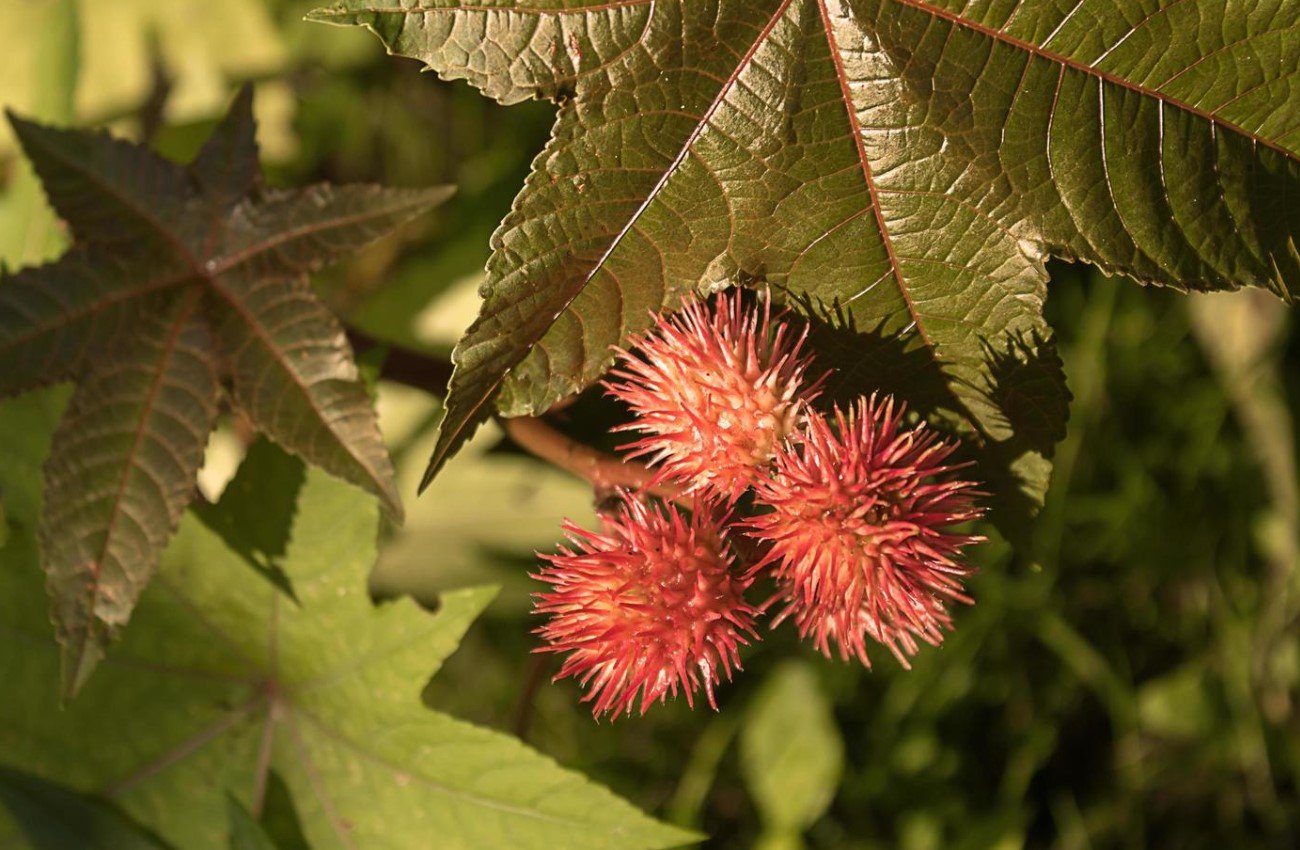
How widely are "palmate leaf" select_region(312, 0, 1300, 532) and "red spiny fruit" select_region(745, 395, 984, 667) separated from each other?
0.49ft

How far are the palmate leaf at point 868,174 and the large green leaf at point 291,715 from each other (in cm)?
71

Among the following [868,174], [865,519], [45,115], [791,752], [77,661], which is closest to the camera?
[865,519]

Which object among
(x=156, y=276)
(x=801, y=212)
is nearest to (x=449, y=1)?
(x=801, y=212)

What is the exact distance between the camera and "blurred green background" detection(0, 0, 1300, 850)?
321cm

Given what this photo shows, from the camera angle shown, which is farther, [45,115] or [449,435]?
[45,115]

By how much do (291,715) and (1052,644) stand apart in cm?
217

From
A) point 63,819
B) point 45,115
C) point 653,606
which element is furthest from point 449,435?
point 45,115

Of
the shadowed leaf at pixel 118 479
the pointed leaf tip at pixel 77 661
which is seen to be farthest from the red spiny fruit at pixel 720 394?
the pointed leaf tip at pixel 77 661

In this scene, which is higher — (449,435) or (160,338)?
(449,435)

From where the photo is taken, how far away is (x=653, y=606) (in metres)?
1.48

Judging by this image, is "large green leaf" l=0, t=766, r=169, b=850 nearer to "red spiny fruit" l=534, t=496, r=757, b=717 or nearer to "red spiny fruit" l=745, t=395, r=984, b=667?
"red spiny fruit" l=534, t=496, r=757, b=717

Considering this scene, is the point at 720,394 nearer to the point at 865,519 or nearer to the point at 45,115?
the point at 865,519

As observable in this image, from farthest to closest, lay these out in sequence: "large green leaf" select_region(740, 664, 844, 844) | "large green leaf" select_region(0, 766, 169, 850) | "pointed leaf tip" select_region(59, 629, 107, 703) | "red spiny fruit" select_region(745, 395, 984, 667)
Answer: "large green leaf" select_region(740, 664, 844, 844), "large green leaf" select_region(0, 766, 169, 850), "pointed leaf tip" select_region(59, 629, 107, 703), "red spiny fruit" select_region(745, 395, 984, 667)

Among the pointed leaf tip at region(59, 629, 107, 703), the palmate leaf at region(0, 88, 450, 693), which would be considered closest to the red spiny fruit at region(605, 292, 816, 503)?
the palmate leaf at region(0, 88, 450, 693)
